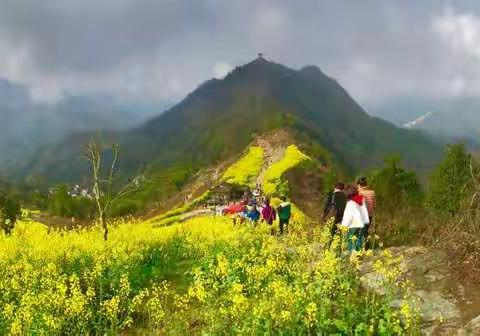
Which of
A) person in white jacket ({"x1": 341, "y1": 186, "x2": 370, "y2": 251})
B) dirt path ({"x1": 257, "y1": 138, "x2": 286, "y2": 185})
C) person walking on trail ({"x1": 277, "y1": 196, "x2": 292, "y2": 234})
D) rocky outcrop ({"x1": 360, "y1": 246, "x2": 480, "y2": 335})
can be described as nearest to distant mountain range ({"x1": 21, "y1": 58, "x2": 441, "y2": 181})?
dirt path ({"x1": 257, "y1": 138, "x2": 286, "y2": 185})

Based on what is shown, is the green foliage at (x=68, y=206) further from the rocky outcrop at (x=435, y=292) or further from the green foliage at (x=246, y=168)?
the rocky outcrop at (x=435, y=292)

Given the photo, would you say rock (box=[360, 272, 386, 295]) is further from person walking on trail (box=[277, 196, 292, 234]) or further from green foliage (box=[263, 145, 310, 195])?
green foliage (box=[263, 145, 310, 195])

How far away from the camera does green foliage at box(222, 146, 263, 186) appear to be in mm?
73688

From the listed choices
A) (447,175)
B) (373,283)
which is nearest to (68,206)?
(447,175)

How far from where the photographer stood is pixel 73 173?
120 m

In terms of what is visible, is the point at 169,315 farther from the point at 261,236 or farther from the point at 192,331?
the point at 261,236

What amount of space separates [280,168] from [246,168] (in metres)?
10.3

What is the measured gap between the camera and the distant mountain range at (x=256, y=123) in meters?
47.3

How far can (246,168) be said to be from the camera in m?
75.6

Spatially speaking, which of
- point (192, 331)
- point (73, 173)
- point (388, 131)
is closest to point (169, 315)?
point (192, 331)

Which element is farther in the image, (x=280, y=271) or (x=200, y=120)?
(x=200, y=120)

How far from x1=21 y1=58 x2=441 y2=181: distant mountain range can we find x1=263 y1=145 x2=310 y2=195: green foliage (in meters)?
3.61

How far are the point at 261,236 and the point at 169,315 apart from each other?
6.70 m

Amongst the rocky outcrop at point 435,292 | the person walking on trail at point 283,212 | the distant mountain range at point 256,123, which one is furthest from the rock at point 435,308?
the distant mountain range at point 256,123
